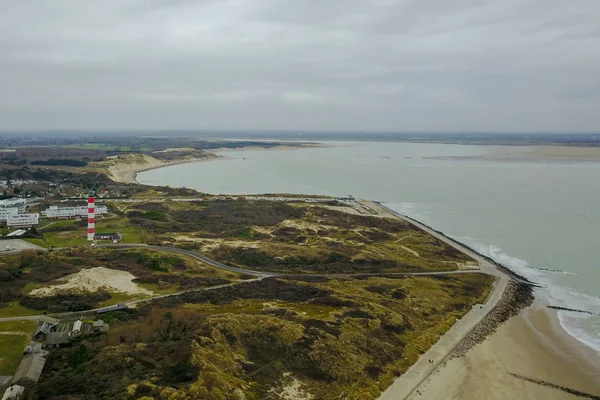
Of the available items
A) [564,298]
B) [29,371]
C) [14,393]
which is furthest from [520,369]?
[29,371]

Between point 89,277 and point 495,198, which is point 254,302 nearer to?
point 89,277

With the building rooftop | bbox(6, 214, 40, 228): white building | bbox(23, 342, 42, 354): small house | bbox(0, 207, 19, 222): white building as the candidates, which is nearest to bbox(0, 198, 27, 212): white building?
bbox(0, 207, 19, 222): white building

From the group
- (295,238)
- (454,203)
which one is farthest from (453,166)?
(295,238)

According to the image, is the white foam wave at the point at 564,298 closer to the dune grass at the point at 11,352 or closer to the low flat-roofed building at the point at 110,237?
the dune grass at the point at 11,352

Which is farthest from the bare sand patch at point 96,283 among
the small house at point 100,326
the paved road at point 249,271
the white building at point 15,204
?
the white building at point 15,204

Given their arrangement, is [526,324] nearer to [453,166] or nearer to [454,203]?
[454,203]

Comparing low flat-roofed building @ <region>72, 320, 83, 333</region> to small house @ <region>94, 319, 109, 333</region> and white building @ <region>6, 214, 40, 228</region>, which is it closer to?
small house @ <region>94, 319, 109, 333</region>
